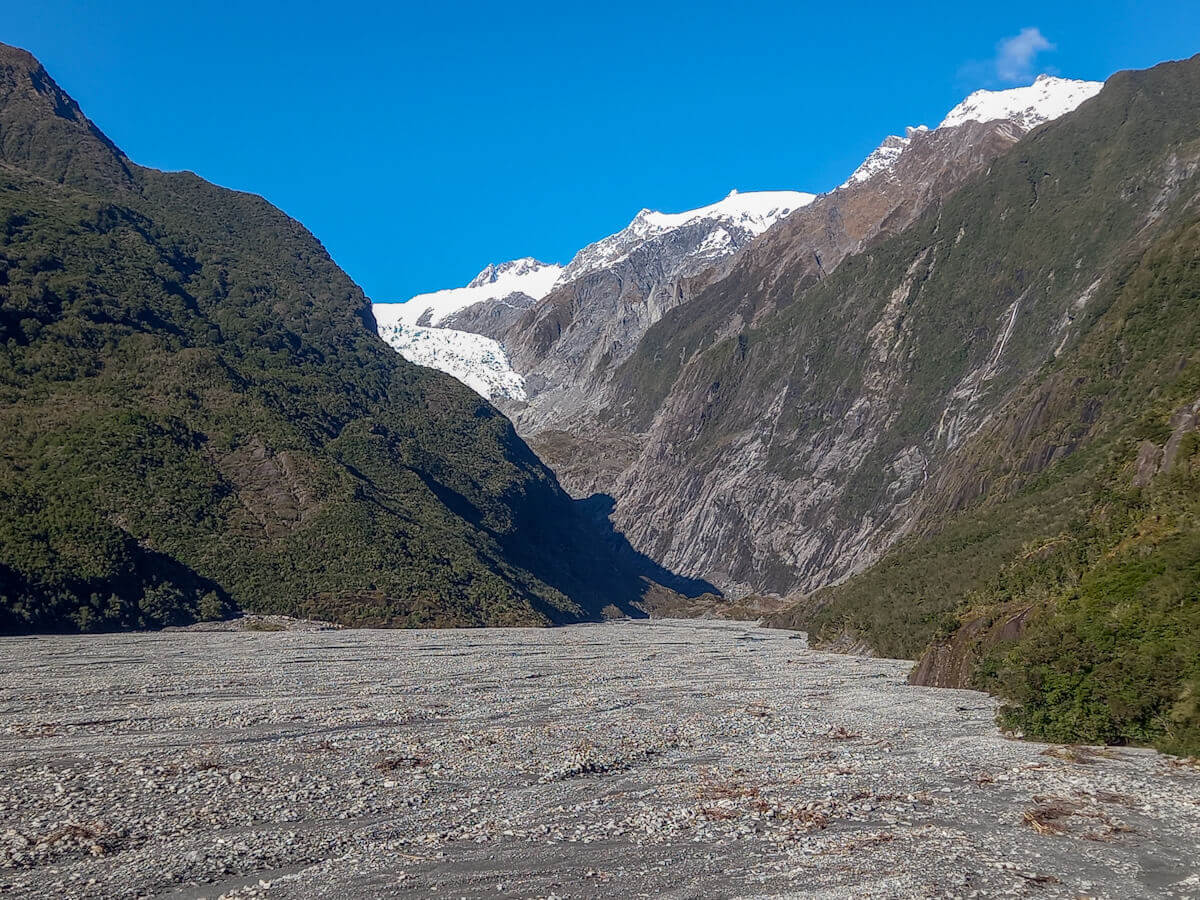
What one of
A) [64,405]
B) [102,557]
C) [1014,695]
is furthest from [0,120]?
[1014,695]

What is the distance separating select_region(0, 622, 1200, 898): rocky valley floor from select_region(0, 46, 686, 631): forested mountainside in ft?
159

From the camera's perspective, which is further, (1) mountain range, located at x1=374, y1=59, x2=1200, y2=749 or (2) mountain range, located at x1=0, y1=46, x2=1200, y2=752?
(2) mountain range, located at x1=0, y1=46, x2=1200, y2=752

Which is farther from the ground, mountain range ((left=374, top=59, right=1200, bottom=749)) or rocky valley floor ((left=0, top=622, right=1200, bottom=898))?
mountain range ((left=374, top=59, right=1200, bottom=749))

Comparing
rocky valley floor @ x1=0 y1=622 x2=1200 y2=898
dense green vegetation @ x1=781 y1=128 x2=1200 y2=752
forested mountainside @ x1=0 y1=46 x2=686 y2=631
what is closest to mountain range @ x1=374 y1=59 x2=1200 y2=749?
dense green vegetation @ x1=781 y1=128 x2=1200 y2=752

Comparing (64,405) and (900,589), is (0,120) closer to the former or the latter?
(64,405)

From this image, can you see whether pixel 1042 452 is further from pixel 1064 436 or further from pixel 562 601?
pixel 562 601

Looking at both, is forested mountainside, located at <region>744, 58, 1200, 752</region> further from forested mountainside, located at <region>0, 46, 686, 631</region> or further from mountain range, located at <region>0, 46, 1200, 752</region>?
forested mountainside, located at <region>0, 46, 686, 631</region>

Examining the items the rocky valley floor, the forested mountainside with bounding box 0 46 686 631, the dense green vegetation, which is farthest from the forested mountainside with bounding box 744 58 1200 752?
the forested mountainside with bounding box 0 46 686 631

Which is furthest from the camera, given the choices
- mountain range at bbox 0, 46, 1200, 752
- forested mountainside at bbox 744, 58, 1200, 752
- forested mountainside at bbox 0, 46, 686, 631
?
forested mountainside at bbox 0, 46, 686, 631

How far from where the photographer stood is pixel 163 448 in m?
103

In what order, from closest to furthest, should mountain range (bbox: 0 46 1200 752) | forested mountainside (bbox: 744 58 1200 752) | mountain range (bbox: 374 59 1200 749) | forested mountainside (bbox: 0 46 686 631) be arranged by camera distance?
forested mountainside (bbox: 744 58 1200 752) < mountain range (bbox: 374 59 1200 749) < mountain range (bbox: 0 46 1200 752) < forested mountainside (bbox: 0 46 686 631)

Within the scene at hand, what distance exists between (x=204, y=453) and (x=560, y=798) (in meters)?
96.0

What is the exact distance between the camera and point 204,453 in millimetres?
108500

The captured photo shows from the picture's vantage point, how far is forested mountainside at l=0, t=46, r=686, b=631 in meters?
87.9
